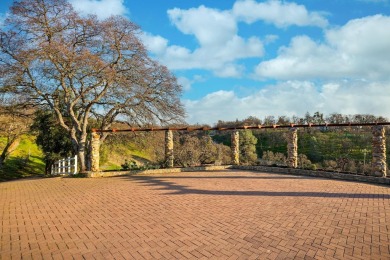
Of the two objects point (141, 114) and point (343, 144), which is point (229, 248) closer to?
point (141, 114)

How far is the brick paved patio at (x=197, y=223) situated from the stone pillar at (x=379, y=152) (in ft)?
5.81

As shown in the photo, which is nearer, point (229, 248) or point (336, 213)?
Result: point (229, 248)

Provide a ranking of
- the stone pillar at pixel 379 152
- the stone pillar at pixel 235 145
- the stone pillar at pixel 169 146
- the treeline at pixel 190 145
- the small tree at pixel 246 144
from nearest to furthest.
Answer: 1. the stone pillar at pixel 379 152
2. the stone pillar at pixel 169 146
3. the stone pillar at pixel 235 145
4. the treeline at pixel 190 145
5. the small tree at pixel 246 144

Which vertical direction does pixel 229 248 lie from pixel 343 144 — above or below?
below

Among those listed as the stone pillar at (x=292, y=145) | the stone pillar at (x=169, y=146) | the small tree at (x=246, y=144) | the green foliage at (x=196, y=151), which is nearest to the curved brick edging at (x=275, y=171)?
the stone pillar at (x=292, y=145)

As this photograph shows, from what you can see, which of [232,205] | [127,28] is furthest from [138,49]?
[232,205]

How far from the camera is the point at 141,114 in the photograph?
614 inches

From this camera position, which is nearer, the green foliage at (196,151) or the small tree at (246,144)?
the green foliage at (196,151)

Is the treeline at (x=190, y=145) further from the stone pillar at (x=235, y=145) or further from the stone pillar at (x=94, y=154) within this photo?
the stone pillar at (x=94, y=154)

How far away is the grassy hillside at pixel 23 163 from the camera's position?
73.9ft

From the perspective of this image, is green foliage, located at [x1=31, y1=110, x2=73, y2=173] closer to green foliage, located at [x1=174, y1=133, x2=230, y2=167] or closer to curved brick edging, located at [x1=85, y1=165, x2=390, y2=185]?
curved brick edging, located at [x1=85, y1=165, x2=390, y2=185]

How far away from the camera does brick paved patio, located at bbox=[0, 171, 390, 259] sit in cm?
410

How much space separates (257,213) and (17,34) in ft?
44.3

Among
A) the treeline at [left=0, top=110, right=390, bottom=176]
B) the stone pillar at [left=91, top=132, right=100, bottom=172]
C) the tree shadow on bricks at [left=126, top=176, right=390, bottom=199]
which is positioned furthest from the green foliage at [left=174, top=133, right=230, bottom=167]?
the tree shadow on bricks at [left=126, top=176, right=390, bottom=199]
